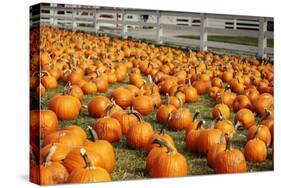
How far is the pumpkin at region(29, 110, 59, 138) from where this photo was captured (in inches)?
189

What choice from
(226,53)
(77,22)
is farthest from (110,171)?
(226,53)

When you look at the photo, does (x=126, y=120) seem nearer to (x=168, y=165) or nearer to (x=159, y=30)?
(x=168, y=165)

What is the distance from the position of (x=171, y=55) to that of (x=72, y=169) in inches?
83.6

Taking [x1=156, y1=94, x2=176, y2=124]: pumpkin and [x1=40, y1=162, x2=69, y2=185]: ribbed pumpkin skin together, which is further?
[x1=156, y1=94, x2=176, y2=124]: pumpkin

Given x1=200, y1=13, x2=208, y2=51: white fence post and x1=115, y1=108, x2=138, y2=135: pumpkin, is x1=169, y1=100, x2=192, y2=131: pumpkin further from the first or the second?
x1=200, y1=13, x2=208, y2=51: white fence post

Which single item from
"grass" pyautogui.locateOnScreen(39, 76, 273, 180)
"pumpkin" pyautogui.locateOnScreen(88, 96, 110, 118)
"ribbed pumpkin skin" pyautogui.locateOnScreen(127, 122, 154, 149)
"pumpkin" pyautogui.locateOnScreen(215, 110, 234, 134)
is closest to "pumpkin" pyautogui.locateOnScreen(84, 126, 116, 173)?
"grass" pyautogui.locateOnScreen(39, 76, 273, 180)

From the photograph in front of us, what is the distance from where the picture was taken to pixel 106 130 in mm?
5305

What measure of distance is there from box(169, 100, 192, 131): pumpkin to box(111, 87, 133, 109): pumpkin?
47cm

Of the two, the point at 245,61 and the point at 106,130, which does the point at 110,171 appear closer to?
the point at 106,130

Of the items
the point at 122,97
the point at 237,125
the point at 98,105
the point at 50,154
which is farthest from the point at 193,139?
the point at 50,154

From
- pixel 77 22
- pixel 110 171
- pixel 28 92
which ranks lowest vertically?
pixel 110 171

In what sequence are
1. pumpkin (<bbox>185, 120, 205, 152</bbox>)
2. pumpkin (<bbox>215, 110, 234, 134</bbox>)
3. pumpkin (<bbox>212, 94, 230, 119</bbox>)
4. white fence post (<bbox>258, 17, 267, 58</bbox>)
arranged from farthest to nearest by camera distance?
white fence post (<bbox>258, 17, 267, 58</bbox>) → pumpkin (<bbox>212, 94, 230, 119</bbox>) → pumpkin (<bbox>215, 110, 234, 134</bbox>) → pumpkin (<bbox>185, 120, 205, 152</bbox>)

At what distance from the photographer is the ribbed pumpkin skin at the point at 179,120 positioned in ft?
18.9

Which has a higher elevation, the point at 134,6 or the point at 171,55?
the point at 134,6
